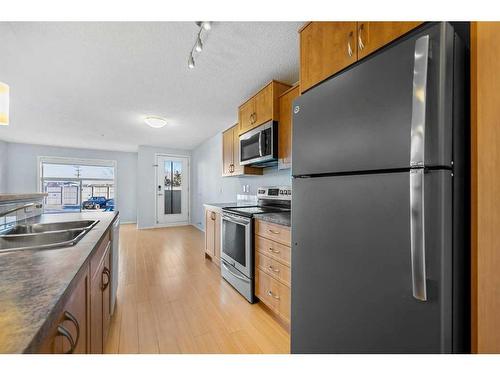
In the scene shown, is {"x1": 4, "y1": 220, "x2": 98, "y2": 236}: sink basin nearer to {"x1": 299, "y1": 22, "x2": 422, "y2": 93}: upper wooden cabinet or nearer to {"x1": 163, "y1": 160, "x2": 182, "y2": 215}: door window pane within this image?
{"x1": 299, "y1": 22, "x2": 422, "y2": 93}: upper wooden cabinet

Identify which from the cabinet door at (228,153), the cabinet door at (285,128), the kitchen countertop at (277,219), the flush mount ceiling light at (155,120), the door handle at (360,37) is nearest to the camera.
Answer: the door handle at (360,37)

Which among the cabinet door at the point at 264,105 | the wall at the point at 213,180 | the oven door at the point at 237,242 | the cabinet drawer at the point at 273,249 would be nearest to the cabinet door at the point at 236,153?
the wall at the point at 213,180

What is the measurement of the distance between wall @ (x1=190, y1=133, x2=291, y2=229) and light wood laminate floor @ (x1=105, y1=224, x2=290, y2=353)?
141 centimetres

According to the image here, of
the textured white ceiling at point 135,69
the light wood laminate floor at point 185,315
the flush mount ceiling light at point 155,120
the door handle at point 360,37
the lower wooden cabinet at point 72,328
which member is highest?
the textured white ceiling at point 135,69

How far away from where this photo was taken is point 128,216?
673 centimetres

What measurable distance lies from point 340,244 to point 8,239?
184 cm

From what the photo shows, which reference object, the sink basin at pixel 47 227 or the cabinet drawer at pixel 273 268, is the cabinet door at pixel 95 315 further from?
the cabinet drawer at pixel 273 268

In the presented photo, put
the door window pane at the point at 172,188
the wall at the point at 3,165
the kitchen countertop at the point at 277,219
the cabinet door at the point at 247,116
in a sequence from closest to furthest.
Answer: the kitchen countertop at the point at 277,219 → the cabinet door at the point at 247,116 → the wall at the point at 3,165 → the door window pane at the point at 172,188

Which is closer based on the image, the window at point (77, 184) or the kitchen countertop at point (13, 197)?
the kitchen countertop at point (13, 197)

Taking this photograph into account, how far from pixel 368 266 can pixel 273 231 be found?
91 cm

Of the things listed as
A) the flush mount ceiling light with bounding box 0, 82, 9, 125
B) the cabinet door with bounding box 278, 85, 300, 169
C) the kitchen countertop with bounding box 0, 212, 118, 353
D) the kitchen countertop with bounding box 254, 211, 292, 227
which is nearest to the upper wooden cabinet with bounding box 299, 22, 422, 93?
the cabinet door with bounding box 278, 85, 300, 169

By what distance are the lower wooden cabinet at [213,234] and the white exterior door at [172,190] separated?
334 cm

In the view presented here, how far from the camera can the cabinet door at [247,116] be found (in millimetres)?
2477

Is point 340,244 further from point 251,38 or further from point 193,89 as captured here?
point 193,89
